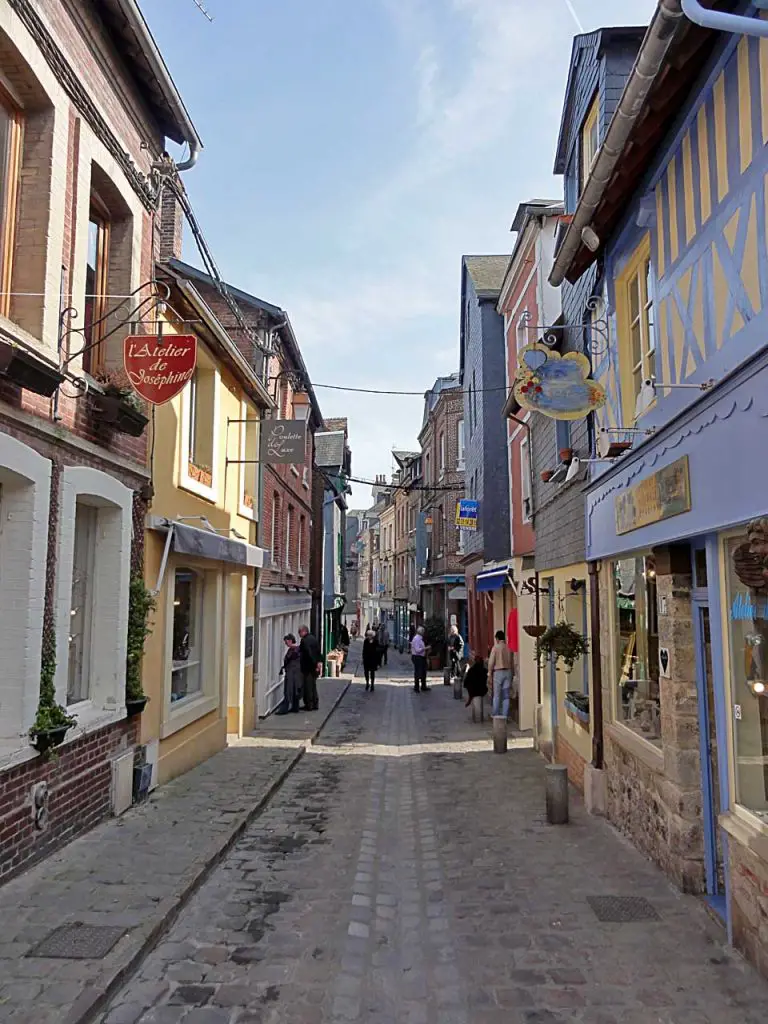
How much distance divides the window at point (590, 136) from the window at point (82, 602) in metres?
6.27

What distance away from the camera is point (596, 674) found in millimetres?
8094

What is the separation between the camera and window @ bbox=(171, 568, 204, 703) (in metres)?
9.62

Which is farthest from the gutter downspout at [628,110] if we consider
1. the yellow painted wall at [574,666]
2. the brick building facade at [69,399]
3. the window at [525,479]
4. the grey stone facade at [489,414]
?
the grey stone facade at [489,414]

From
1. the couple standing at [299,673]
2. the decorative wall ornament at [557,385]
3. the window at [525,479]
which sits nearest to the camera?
the decorative wall ornament at [557,385]

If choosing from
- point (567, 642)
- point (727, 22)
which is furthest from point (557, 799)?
point (727, 22)

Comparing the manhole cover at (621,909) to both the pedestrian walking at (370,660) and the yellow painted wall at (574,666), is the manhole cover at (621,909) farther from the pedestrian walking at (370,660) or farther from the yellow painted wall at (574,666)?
the pedestrian walking at (370,660)

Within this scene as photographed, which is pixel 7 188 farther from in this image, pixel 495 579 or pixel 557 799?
pixel 495 579

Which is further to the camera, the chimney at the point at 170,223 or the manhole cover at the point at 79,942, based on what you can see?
the chimney at the point at 170,223

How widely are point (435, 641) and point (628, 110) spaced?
957 inches

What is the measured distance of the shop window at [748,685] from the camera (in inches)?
173

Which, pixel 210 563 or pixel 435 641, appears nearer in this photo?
pixel 210 563

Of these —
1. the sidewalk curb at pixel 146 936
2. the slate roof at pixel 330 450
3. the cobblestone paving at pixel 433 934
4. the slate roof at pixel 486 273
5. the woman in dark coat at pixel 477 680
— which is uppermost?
the slate roof at pixel 486 273

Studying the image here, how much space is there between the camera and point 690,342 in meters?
5.25

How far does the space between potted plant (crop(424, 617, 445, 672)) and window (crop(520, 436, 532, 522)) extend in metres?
14.8
